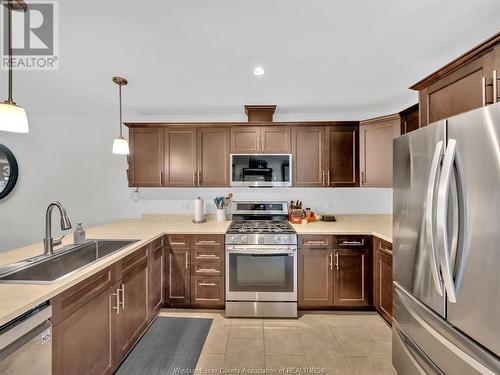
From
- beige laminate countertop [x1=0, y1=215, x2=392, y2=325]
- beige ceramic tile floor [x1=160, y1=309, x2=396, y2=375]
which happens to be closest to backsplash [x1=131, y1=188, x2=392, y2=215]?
beige laminate countertop [x1=0, y1=215, x2=392, y2=325]

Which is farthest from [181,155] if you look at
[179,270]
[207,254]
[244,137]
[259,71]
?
[259,71]

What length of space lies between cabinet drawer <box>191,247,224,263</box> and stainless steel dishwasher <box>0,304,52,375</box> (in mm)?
1563

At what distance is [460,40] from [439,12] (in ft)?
1.52

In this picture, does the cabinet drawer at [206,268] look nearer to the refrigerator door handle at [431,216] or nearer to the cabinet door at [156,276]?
the cabinet door at [156,276]

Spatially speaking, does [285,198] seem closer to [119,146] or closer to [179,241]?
[179,241]

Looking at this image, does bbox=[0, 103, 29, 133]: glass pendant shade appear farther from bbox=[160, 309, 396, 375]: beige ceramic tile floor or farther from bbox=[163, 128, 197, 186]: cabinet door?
bbox=[160, 309, 396, 375]: beige ceramic tile floor

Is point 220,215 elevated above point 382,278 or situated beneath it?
elevated above

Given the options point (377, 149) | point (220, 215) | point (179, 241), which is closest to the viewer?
point (179, 241)

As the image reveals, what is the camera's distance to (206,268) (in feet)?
8.90

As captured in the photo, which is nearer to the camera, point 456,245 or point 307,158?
point 456,245

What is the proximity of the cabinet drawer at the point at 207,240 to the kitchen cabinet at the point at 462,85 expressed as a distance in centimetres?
215

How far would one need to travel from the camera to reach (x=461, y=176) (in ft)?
3.54

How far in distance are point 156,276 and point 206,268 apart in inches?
20.6

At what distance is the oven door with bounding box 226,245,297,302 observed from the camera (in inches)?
103
